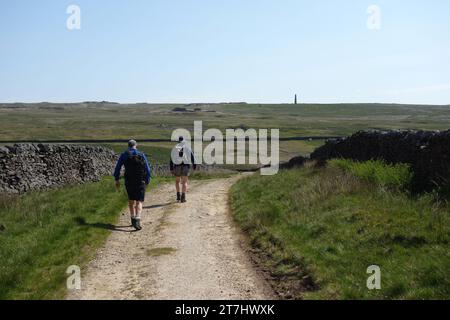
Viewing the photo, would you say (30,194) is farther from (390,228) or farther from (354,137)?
(390,228)

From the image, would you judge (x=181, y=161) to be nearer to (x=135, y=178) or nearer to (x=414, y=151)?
(x=135, y=178)

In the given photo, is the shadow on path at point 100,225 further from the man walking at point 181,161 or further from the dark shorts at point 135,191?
the man walking at point 181,161

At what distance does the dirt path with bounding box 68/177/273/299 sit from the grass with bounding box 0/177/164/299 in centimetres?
40

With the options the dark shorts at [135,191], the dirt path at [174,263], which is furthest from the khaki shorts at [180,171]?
the dark shorts at [135,191]

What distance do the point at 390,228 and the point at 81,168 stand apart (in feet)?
55.6

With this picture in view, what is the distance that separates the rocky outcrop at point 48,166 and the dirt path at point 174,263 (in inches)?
292

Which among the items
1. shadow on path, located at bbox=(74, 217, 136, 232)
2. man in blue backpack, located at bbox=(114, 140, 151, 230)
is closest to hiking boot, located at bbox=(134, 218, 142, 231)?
shadow on path, located at bbox=(74, 217, 136, 232)

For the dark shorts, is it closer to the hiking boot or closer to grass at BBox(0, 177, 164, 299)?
the hiking boot

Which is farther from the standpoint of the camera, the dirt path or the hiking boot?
the hiking boot

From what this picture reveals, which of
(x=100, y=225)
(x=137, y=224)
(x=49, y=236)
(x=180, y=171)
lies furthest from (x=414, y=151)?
(x=49, y=236)

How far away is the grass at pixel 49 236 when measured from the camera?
7.82 meters

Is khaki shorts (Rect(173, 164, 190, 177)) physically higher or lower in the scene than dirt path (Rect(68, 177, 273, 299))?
higher

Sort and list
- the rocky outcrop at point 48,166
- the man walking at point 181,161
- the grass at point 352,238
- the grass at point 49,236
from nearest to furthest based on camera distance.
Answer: the grass at point 352,238, the grass at point 49,236, the man walking at point 181,161, the rocky outcrop at point 48,166

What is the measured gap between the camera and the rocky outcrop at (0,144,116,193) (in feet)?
61.4
